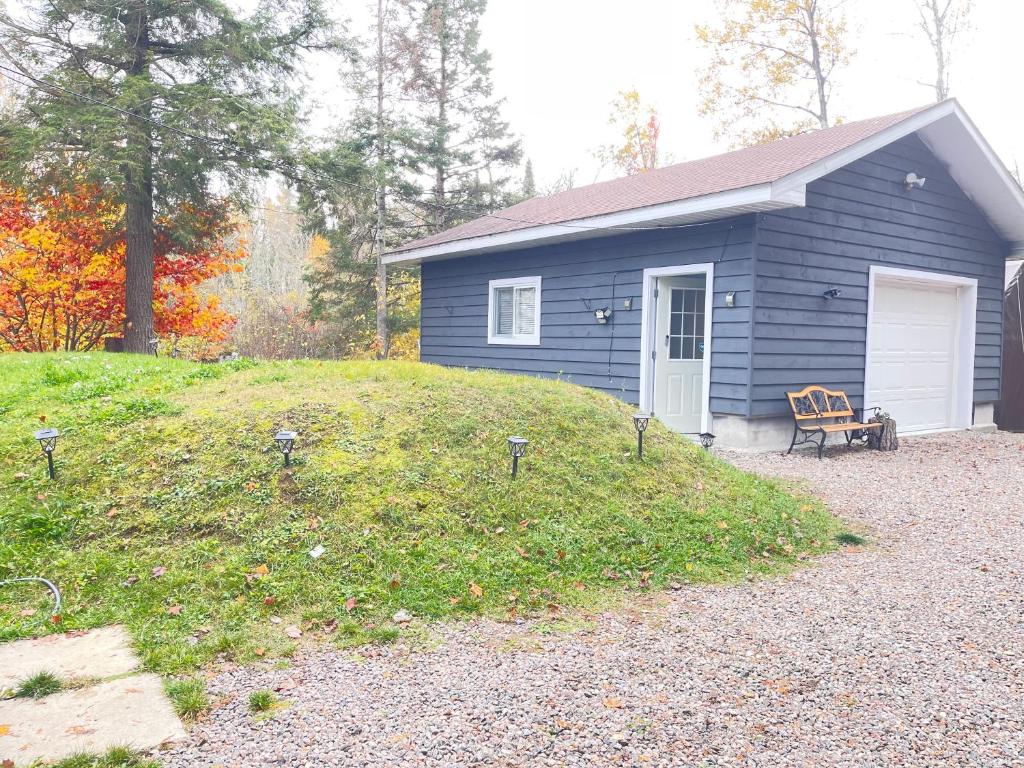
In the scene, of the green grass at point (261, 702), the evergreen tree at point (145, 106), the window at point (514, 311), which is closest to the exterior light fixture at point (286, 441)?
the green grass at point (261, 702)

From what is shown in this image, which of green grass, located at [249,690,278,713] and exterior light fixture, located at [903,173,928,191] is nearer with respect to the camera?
green grass, located at [249,690,278,713]

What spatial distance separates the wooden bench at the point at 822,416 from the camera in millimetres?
7962

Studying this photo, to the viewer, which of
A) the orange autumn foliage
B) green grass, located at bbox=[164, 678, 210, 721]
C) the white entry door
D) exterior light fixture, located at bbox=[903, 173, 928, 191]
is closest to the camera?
green grass, located at bbox=[164, 678, 210, 721]

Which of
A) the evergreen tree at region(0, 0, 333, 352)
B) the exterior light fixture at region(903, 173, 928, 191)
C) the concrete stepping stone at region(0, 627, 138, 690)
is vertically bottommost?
the concrete stepping stone at region(0, 627, 138, 690)

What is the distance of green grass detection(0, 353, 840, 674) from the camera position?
337 centimetres

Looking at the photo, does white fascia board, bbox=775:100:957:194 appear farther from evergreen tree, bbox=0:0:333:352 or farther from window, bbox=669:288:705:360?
evergreen tree, bbox=0:0:333:352

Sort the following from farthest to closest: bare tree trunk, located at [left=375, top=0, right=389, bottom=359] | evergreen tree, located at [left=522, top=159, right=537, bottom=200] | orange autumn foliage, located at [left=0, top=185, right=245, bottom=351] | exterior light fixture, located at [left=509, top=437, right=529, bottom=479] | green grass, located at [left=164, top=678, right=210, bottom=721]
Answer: evergreen tree, located at [left=522, top=159, right=537, bottom=200]
bare tree trunk, located at [left=375, top=0, right=389, bottom=359]
orange autumn foliage, located at [left=0, top=185, right=245, bottom=351]
exterior light fixture, located at [left=509, top=437, right=529, bottom=479]
green grass, located at [left=164, top=678, right=210, bottom=721]

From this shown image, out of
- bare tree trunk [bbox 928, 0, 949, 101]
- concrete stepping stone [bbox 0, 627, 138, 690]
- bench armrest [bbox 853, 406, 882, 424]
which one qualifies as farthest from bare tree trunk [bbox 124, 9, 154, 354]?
bare tree trunk [bbox 928, 0, 949, 101]

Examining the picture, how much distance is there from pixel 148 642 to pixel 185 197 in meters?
10.9

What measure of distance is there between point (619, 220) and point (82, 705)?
7.56 m

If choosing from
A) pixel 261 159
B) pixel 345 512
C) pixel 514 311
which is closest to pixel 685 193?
pixel 514 311

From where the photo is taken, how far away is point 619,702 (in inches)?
100

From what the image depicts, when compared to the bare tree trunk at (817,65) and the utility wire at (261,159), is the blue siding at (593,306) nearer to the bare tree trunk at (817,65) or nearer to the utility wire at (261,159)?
the utility wire at (261,159)

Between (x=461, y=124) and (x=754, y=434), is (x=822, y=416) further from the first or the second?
(x=461, y=124)
